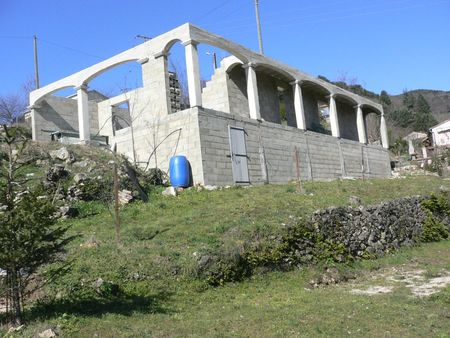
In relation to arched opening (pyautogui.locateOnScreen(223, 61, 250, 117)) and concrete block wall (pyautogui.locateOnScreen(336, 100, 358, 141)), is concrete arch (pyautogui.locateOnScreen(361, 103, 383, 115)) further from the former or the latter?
arched opening (pyautogui.locateOnScreen(223, 61, 250, 117))

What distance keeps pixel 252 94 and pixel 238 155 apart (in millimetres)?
3574

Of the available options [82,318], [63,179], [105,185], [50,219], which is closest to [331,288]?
[82,318]

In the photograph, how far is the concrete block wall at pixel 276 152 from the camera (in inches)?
678

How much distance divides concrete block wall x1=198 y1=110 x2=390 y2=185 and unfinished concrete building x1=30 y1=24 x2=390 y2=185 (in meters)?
0.04

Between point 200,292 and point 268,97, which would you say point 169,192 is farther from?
point 268,97

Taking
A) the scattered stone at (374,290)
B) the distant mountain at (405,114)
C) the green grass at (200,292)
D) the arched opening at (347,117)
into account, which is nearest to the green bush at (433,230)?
the green grass at (200,292)

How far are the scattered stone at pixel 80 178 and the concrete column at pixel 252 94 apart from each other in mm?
7815

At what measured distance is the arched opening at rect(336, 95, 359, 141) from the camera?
30.9 m

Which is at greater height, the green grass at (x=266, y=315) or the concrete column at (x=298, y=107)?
the concrete column at (x=298, y=107)

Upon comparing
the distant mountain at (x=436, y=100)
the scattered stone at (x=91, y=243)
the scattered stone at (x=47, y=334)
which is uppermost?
the distant mountain at (x=436, y=100)

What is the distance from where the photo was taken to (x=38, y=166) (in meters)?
16.8

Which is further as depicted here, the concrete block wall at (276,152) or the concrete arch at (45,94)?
the concrete arch at (45,94)

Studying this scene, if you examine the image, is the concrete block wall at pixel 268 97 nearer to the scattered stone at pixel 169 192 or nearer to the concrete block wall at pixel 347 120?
the concrete block wall at pixel 347 120

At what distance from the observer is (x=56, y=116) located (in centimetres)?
2558
